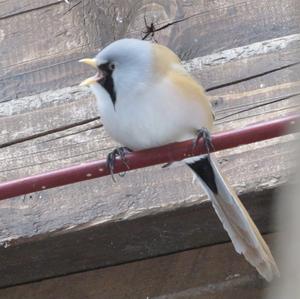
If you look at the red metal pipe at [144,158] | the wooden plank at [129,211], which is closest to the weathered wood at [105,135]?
the wooden plank at [129,211]

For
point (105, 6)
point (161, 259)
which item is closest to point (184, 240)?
point (161, 259)

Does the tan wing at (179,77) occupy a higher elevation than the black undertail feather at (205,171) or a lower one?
higher

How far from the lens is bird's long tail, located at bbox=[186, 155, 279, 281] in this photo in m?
1.17

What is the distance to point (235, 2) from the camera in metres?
1.37

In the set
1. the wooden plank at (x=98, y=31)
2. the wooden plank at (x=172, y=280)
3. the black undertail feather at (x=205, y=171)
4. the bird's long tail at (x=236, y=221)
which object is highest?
the wooden plank at (x=98, y=31)

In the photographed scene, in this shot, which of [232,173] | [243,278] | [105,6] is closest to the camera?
[232,173]

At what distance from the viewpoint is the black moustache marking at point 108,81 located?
127cm

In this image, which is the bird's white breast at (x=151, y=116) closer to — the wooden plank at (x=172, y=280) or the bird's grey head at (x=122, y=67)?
the bird's grey head at (x=122, y=67)

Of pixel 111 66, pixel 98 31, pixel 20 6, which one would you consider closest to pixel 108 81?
pixel 111 66

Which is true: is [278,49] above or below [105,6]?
below

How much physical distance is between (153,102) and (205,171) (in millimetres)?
136

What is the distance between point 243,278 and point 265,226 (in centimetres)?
9

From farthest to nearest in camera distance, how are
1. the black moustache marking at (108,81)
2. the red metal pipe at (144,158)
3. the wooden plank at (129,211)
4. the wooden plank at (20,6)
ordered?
1. the wooden plank at (20,6)
2. the black moustache marking at (108,81)
3. the wooden plank at (129,211)
4. the red metal pipe at (144,158)

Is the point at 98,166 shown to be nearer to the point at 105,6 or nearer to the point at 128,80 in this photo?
the point at 128,80
